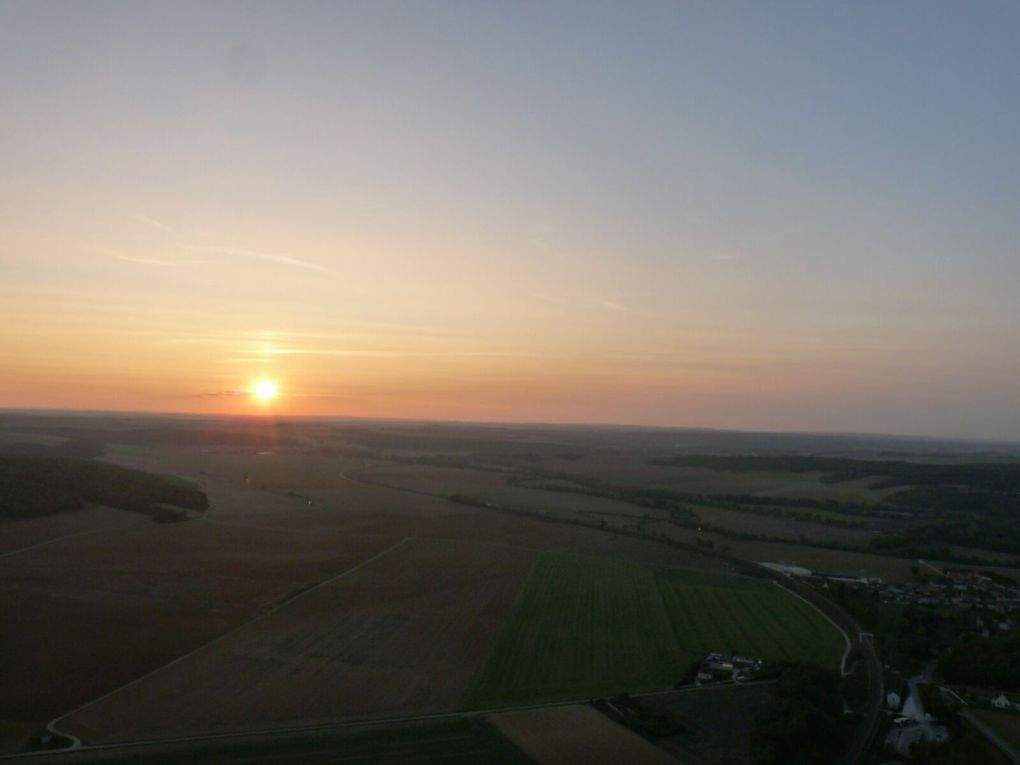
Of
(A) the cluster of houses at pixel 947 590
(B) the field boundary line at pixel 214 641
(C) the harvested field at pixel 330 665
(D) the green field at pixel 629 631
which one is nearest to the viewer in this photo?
(B) the field boundary line at pixel 214 641

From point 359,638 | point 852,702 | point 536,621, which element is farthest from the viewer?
point 536,621

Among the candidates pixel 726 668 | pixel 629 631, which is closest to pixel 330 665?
pixel 629 631

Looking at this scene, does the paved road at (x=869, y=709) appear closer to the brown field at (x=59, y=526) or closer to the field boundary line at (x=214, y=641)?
the field boundary line at (x=214, y=641)

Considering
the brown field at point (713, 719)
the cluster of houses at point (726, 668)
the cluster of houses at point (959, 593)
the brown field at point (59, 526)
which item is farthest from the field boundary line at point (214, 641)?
the cluster of houses at point (959, 593)

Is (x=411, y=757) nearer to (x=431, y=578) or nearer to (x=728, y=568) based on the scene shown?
(x=431, y=578)

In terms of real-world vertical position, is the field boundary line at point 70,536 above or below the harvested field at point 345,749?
above

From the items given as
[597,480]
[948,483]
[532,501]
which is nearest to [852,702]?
[532,501]

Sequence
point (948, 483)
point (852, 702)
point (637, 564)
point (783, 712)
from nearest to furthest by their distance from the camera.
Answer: point (783, 712) → point (852, 702) → point (637, 564) → point (948, 483)
